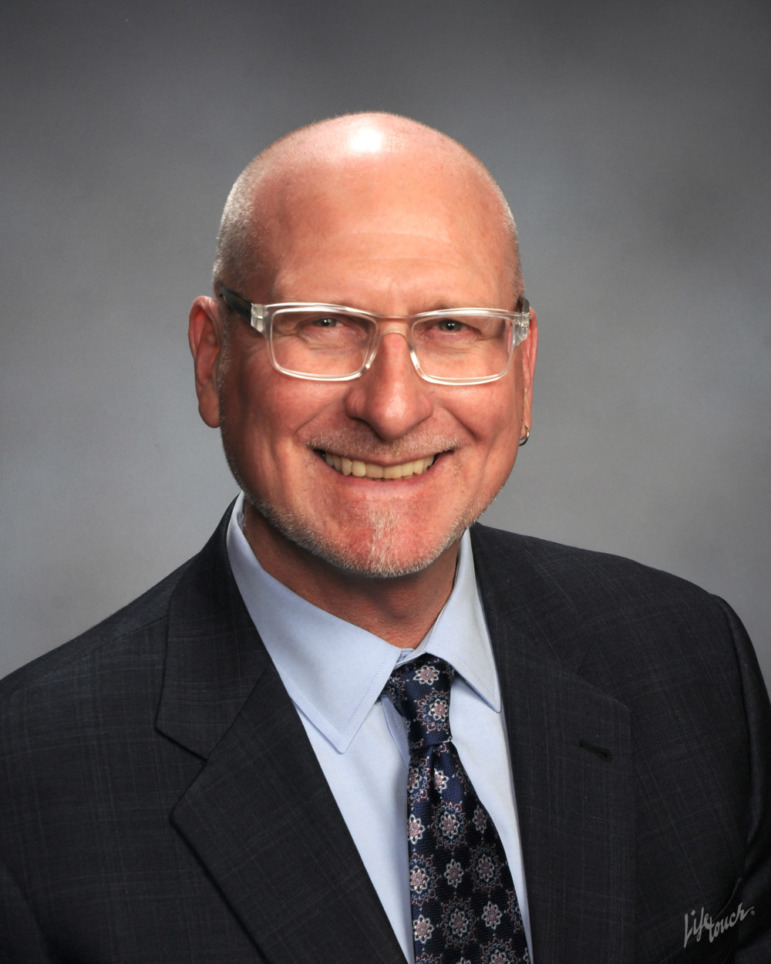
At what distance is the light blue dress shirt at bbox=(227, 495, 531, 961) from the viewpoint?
2609 millimetres

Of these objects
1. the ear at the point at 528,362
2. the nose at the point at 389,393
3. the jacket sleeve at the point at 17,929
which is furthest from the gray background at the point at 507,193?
the jacket sleeve at the point at 17,929

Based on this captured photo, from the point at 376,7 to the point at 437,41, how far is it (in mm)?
242

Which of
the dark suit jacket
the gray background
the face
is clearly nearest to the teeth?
the face

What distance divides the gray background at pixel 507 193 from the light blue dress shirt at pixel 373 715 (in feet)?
6.51

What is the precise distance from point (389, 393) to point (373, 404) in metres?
0.04

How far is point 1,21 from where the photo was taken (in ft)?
14.7

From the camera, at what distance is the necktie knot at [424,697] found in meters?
2.66

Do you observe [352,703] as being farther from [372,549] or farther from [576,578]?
[576,578]

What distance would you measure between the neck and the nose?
1.03 ft

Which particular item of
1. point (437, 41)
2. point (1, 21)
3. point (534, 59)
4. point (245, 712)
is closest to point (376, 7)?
point (437, 41)

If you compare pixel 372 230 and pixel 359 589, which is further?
pixel 359 589

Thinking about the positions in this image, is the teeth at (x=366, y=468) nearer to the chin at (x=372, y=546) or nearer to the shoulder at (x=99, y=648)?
the chin at (x=372, y=546)

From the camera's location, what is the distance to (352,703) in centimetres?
266

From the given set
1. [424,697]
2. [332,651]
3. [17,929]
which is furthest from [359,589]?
[17,929]
